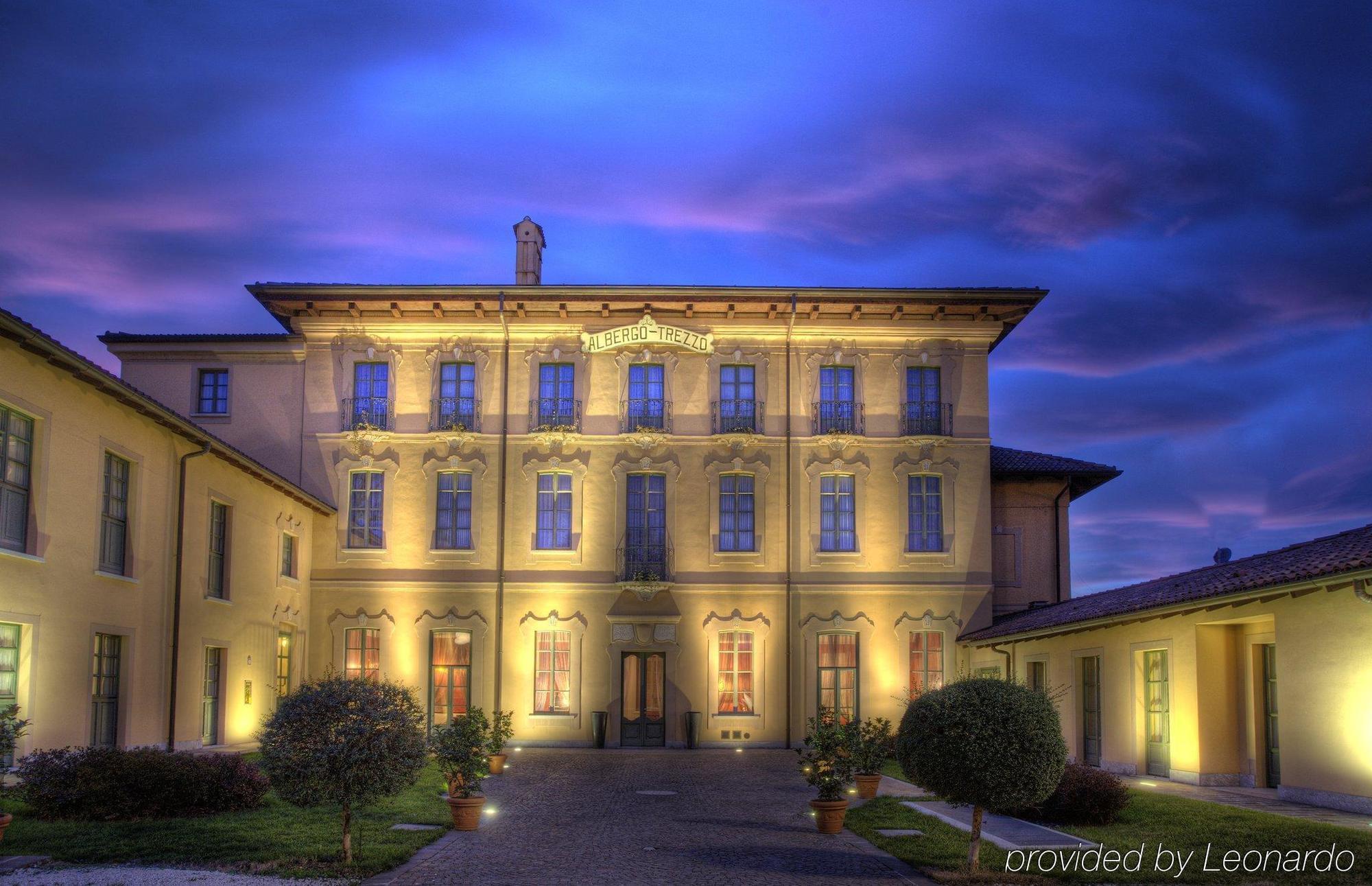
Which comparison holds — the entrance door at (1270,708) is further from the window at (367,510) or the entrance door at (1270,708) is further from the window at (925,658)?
the window at (367,510)

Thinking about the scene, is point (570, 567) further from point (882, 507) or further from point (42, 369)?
point (42, 369)

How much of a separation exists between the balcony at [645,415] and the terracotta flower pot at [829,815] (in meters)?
15.0

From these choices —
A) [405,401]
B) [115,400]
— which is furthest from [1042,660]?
[115,400]

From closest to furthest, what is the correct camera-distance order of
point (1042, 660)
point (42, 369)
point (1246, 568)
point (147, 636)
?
point (42, 369) → point (1246, 568) → point (147, 636) → point (1042, 660)

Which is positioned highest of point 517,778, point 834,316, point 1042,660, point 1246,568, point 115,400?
point 834,316

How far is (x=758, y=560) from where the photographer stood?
27.7 m

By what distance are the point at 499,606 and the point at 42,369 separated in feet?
43.7

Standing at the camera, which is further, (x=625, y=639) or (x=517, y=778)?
(x=625, y=639)

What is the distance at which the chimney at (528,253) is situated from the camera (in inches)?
1183

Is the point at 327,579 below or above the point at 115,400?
below

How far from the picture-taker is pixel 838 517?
2802 cm

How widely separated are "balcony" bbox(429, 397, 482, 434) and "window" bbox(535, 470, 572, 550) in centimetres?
203

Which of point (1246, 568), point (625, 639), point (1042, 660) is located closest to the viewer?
point (1246, 568)

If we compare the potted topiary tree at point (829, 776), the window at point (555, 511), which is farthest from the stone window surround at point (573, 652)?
the potted topiary tree at point (829, 776)
